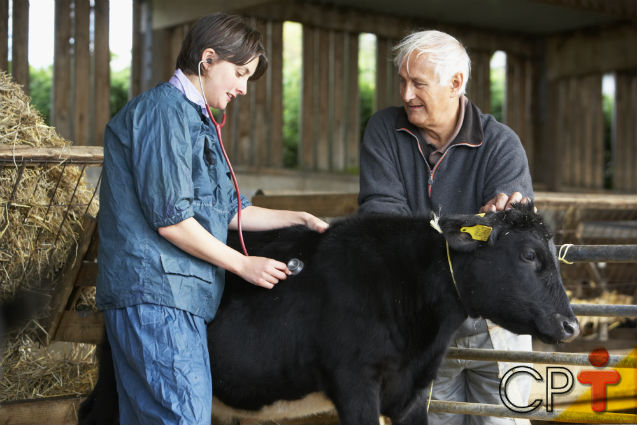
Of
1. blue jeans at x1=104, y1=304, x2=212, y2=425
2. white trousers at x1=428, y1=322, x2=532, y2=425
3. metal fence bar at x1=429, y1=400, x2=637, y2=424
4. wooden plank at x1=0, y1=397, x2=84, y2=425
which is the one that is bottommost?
wooden plank at x1=0, y1=397, x2=84, y2=425

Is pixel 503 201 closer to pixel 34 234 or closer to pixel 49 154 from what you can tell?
pixel 49 154

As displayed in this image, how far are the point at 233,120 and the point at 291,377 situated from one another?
724cm

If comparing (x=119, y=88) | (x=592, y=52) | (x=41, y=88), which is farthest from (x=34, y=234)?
(x=592, y=52)

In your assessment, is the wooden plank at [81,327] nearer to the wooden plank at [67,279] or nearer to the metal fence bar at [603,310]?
the wooden plank at [67,279]

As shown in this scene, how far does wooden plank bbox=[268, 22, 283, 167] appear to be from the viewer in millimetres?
10242

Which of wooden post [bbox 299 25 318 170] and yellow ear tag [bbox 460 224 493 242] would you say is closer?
yellow ear tag [bbox 460 224 493 242]

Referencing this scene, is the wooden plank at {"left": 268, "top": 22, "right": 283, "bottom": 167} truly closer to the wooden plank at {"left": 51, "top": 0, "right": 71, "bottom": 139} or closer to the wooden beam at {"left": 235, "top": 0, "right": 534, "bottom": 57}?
the wooden beam at {"left": 235, "top": 0, "right": 534, "bottom": 57}

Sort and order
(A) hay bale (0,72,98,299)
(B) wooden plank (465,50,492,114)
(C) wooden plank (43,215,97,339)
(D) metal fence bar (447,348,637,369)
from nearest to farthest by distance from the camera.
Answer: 1. (D) metal fence bar (447,348,637,369)
2. (A) hay bale (0,72,98,299)
3. (C) wooden plank (43,215,97,339)
4. (B) wooden plank (465,50,492,114)

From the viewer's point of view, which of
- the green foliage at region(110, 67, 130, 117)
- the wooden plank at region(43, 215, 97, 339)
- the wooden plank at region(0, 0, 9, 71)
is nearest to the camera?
the wooden plank at region(43, 215, 97, 339)

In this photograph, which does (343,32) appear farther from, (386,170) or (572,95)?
(386,170)

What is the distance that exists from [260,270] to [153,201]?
0.42 metres

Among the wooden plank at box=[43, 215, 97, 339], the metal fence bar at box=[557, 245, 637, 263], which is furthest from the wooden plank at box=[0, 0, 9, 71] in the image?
the metal fence bar at box=[557, 245, 637, 263]

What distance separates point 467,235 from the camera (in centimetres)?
292

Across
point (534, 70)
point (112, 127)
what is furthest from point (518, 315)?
point (534, 70)
